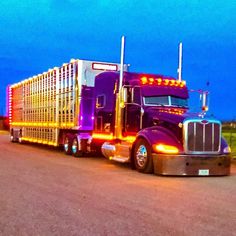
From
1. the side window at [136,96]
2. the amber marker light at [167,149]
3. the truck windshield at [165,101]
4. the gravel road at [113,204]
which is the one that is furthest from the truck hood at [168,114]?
the gravel road at [113,204]

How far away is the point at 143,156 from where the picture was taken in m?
13.7

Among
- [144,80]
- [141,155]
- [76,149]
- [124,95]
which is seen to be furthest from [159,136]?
[76,149]

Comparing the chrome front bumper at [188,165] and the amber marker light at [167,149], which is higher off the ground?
the amber marker light at [167,149]

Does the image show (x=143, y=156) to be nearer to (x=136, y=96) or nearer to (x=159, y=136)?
(x=159, y=136)

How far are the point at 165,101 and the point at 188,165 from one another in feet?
9.69

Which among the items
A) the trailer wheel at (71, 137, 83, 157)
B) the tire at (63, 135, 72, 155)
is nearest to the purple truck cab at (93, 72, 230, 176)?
the trailer wheel at (71, 137, 83, 157)

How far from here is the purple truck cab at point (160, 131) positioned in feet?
42.1

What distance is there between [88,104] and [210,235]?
13.2 meters

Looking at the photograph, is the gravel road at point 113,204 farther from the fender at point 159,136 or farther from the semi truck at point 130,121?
the fender at point 159,136

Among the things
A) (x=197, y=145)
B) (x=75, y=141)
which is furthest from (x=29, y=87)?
(x=197, y=145)

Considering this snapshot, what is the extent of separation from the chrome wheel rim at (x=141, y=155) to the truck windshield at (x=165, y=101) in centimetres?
161

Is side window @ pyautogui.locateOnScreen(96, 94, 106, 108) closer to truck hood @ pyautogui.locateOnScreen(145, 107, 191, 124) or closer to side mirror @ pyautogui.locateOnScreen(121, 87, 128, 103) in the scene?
A: side mirror @ pyautogui.locateOnScreen(121, 87, 128, 103)

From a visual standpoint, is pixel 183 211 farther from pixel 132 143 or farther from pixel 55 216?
pixel 132 143

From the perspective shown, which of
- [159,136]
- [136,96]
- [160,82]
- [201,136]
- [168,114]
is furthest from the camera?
[160,82]
